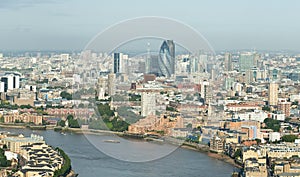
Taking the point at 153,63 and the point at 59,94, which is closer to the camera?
the point at 153,63

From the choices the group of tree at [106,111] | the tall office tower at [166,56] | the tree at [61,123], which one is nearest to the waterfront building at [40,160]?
the group of tree at [106,111]

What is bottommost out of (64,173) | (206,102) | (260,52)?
(64,173)

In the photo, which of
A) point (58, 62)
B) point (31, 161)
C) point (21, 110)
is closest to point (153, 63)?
point (31, 161)

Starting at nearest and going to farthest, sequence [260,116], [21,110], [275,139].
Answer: [275,139], [260,116], [21,110]

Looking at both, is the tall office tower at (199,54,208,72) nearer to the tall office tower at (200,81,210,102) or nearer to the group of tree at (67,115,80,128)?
Answer: the tall office tower at (200,81,210,102)

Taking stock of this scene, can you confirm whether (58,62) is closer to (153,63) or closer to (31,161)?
(31,161)

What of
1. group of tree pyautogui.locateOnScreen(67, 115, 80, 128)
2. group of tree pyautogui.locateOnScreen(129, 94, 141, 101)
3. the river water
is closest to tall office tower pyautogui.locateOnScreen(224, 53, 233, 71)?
group of tree pyautogui.locateOnScreen(67, 115, 80, 128)

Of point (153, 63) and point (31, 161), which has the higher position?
point (153, 63)
